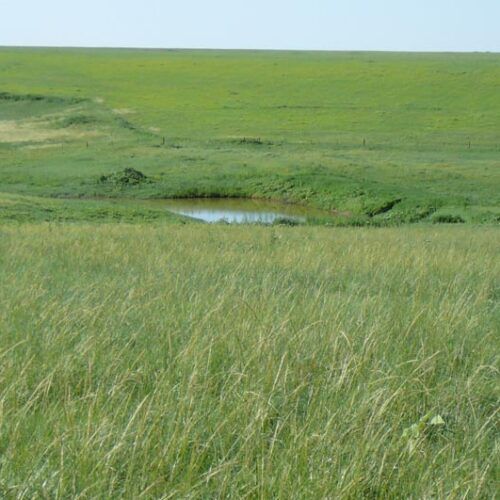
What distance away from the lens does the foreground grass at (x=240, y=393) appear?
353cm

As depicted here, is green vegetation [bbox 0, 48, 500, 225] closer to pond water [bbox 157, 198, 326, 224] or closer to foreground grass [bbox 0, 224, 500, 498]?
pond water [bbox 157, 198, 326, 224]

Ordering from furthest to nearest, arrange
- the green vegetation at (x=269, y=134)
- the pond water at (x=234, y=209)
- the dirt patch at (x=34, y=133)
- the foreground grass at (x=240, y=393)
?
the dirt patch at (x=34, y=133) < the green vegetation at (x=269, y=134) < the pond water at (x=234, y=209) < the foreground grass at (x=240, y=393)

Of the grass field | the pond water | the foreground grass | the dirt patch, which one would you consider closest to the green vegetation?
the dirt patch

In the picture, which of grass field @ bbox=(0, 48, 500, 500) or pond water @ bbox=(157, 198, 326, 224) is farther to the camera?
pond water @ bbox=(157, 198, 326, 224)

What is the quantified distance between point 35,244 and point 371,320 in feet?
19.6

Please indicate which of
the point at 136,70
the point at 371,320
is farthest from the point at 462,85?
the point at 371,320

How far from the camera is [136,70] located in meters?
88.9

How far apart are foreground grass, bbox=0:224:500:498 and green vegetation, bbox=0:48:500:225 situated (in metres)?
22.7

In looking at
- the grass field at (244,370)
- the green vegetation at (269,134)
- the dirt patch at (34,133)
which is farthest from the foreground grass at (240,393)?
the dirt patch at (34,133)

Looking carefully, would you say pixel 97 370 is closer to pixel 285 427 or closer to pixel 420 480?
pixel 285 427

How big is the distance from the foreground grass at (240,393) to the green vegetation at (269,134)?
22710 mm

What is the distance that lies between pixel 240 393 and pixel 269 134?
50182 millimetres

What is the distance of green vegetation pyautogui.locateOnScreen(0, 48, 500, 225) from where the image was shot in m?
37.1

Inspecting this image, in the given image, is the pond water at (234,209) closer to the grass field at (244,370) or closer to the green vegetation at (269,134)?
the green vegetation at (269,134)
